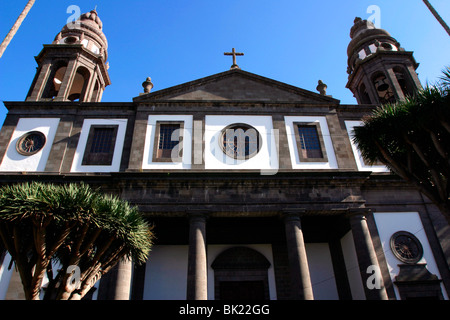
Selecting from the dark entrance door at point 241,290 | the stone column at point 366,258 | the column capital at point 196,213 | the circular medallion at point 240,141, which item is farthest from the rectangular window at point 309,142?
the dark entrance door at point 241,290

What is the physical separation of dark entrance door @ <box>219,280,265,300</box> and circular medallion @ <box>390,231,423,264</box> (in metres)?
6.10

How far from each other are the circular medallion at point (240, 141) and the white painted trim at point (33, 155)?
854 cm

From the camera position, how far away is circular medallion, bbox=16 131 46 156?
1520 centimetres

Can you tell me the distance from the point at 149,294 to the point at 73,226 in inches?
316

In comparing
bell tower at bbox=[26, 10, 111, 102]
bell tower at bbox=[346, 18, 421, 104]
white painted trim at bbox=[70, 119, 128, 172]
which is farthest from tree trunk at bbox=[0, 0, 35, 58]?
bell tower at bbox=[346, 18, 421, 104]

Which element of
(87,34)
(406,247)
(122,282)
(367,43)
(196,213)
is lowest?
(122,282)

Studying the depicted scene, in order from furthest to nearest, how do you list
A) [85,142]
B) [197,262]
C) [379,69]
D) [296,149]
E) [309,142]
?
[379,69] < [309,142] < [85,142] < [296,149] < [197,262]

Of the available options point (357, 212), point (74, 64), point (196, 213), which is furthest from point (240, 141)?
point (74, 64)

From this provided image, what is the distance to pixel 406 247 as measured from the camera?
44.6 ft

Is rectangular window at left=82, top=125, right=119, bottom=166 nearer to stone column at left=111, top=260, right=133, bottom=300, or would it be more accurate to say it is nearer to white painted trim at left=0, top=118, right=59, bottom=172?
white painted trim at left=0, top=118, right=59, bottom=172

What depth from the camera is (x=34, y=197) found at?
7504 millimetres

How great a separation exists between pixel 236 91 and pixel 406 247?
36.4ft

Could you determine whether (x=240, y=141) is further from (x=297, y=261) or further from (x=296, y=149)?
(x=297, y=261)
